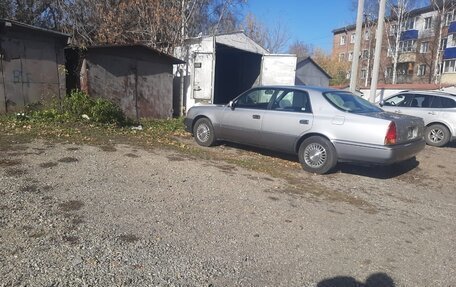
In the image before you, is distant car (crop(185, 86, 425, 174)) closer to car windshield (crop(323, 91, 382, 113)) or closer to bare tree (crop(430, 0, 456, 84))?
car windshield (crop(323, 91, 382, 113))

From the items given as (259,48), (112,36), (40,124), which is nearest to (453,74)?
(259,48)

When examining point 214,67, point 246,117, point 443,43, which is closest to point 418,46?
point 443,43

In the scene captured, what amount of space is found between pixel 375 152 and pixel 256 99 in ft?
8.81

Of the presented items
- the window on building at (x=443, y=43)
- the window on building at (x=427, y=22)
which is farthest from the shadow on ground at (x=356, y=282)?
the window on building at (x=427, y=22)

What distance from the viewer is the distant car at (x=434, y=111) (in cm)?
1005

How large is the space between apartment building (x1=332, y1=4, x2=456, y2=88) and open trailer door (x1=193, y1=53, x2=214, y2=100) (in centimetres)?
2782

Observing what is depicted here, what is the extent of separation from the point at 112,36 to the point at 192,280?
14004 millimetres

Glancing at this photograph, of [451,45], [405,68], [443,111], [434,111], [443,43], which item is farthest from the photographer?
[405,68]

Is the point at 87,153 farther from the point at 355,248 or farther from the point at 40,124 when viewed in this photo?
the point at 355,248

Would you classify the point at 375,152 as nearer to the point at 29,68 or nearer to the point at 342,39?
the point at 29,68

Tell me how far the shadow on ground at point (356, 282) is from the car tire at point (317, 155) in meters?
3.32

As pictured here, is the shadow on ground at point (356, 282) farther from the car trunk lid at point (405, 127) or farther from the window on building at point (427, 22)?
the window on building at point (427, 22)

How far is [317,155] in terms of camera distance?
20.8ft

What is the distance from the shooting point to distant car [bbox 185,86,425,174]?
18.8 feet
